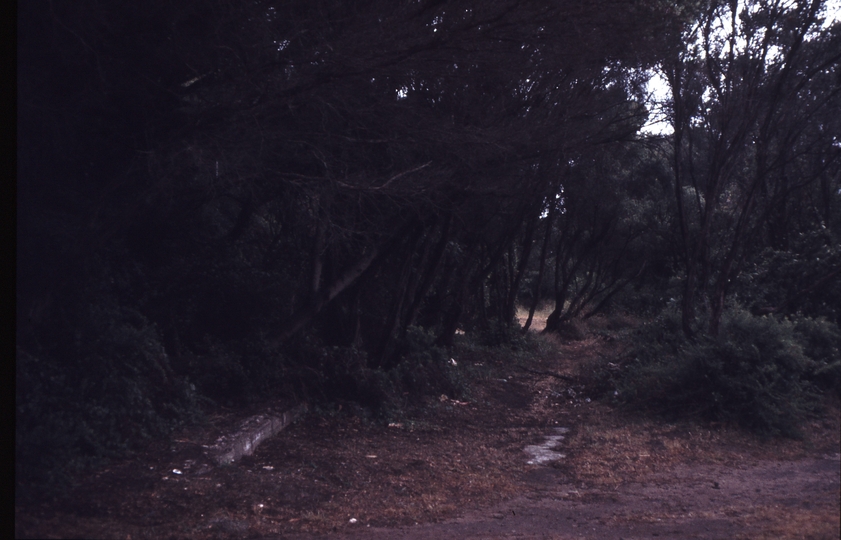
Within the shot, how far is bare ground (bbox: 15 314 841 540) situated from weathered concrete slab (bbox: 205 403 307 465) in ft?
0.46

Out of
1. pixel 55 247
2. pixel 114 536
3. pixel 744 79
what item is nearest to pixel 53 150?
pixel 55 247

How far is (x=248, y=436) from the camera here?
821cm

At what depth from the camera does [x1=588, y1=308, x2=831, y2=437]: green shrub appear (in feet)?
30.5

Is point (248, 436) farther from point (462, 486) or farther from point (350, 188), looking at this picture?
point (350, 188)

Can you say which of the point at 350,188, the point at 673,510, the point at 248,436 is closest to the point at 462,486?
the point at 673,510

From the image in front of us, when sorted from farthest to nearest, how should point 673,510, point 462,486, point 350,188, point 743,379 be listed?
point 743,379
point 350,188
point 462,486
point 673,510

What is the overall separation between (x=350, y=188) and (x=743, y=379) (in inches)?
231

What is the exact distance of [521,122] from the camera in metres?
10.7

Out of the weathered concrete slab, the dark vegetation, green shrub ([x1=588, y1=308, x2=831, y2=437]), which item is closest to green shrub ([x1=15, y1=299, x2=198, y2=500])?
the dark vegetation

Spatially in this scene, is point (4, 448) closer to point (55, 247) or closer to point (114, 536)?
point (114, 536)

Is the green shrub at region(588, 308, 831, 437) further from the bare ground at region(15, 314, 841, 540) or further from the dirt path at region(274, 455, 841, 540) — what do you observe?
the dirt path at region(274, 455, 841, 540)

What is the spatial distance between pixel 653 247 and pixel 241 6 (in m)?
18.7

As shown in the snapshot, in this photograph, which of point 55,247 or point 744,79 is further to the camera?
point 744,79

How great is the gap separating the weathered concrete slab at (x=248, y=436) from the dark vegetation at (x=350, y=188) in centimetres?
64
